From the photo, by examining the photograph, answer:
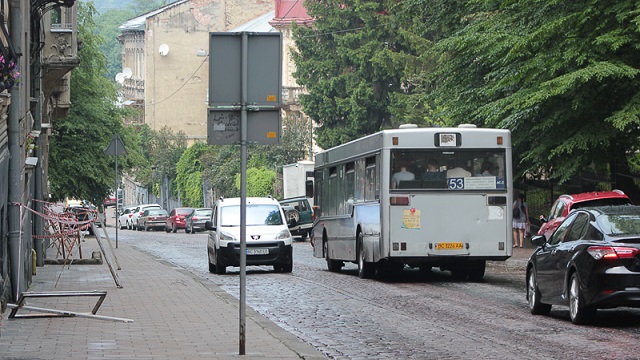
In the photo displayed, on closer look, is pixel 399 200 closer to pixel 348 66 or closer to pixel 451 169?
pixel 451 169

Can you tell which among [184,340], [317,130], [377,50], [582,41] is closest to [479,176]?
[582,41]

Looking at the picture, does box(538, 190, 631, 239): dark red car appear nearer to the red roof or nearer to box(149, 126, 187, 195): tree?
the red roof

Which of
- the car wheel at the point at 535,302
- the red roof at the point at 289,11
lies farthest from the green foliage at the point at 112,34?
the car wheel at the point at 535,302

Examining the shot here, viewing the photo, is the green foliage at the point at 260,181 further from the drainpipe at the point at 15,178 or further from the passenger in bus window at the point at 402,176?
the drainpipe at the point at 15,178

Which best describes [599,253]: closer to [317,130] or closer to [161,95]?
[317,130]

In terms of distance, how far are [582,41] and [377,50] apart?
39072 mm

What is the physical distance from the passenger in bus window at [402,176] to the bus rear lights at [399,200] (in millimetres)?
205

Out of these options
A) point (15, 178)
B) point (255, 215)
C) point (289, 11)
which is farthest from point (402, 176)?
point (289, 11)

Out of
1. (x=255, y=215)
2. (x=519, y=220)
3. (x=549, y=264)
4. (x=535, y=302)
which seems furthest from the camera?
(x=519, y=220)

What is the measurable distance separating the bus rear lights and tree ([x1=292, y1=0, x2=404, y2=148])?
41.8 metres

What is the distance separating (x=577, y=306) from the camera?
1580cm

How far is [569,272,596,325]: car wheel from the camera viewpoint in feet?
51.4

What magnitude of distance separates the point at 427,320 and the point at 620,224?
2.85 m

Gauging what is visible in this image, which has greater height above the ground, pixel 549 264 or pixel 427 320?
pixel 549 264
